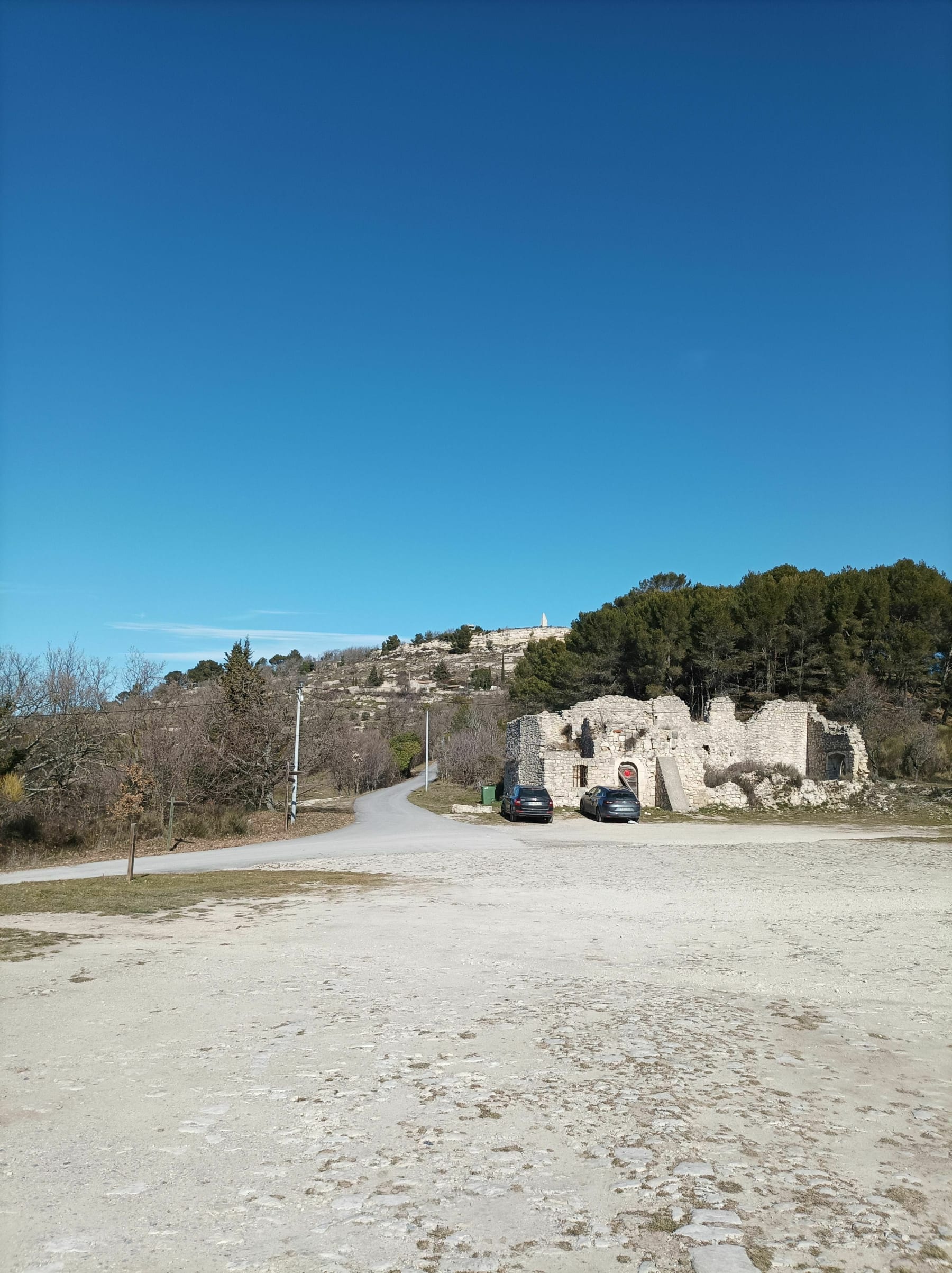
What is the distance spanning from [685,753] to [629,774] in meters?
3.10

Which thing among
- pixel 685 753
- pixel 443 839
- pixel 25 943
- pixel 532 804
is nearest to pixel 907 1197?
pixel 25 943

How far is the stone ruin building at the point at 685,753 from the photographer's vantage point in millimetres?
36219

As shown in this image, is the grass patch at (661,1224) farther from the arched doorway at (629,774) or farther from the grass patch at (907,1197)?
the arched doorway at (629,774)

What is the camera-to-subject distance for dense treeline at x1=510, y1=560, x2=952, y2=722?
159 feet

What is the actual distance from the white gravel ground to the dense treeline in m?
42.4

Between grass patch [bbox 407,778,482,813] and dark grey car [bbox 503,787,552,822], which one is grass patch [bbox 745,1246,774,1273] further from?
grass patch [bbox 407,778,482,813]

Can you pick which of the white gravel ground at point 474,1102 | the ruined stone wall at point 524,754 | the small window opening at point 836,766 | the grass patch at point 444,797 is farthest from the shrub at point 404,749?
the white gravel ground at point 474,1102

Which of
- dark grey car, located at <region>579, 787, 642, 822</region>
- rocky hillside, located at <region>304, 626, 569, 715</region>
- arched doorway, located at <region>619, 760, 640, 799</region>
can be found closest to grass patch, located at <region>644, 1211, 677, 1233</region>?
dark grey car, located at <region>579, 787, 642, 822</region>

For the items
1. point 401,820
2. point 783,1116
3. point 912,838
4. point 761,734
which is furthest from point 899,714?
point 783,1116

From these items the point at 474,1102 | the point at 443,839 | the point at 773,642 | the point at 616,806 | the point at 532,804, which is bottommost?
the point at 443,839

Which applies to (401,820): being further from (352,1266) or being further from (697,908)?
(352,1266)

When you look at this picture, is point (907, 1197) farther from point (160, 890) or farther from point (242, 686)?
point (242, 686)

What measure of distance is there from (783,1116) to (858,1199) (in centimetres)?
100

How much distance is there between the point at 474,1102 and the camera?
5195mm
